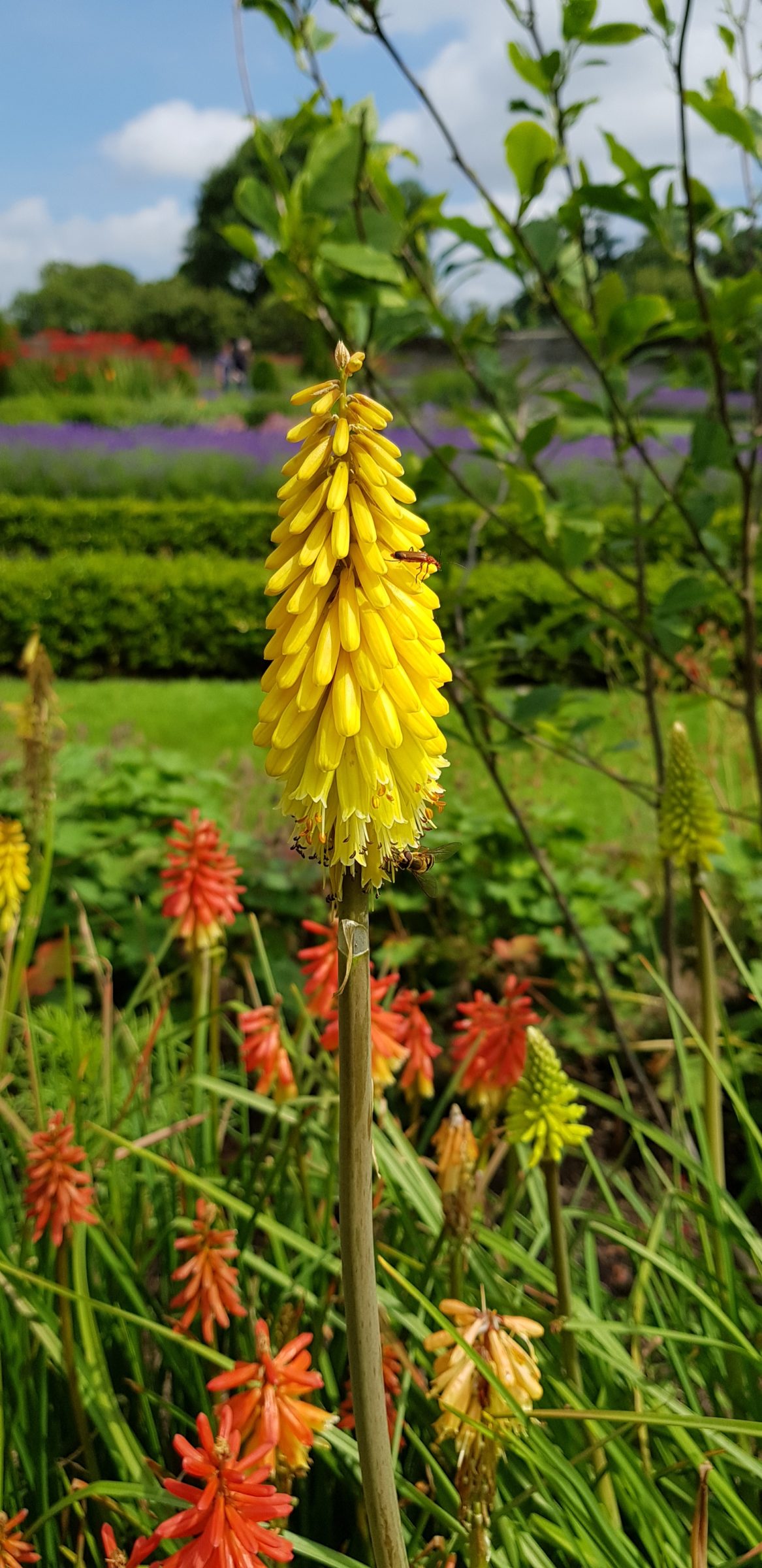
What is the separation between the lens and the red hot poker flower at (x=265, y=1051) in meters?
1.77

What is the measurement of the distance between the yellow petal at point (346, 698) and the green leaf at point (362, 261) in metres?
1.27

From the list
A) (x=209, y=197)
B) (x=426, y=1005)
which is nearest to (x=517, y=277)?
(x=426, y=1005)

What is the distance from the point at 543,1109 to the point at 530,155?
1.63m

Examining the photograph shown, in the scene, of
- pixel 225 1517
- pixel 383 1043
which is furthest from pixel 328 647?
pixel 383 1043

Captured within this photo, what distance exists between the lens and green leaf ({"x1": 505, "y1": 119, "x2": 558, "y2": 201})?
6.09ft

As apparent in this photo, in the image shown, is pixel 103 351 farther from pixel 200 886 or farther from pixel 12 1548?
pixel 12 1548

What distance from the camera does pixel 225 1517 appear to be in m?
0.90

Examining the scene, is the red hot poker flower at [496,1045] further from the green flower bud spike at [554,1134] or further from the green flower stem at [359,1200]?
the green flower stem at [359,1200]

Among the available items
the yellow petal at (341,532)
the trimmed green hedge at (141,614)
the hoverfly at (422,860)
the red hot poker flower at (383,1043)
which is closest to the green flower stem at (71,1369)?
the red hot poker flower at (383,1043)

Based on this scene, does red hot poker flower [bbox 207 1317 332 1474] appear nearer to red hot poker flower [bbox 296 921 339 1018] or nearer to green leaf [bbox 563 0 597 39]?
red hot poker flower [bbox 296 921 339 1018]

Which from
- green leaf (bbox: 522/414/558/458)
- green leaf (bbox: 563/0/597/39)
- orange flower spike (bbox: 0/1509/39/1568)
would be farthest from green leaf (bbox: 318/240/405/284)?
orange flower spike (bbox: 0/1509/39/1568)

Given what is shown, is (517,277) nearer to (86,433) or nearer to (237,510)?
(237,510)

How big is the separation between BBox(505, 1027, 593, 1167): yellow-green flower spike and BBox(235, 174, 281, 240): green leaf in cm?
160

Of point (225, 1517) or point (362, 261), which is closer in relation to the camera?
point (225, 1517)
